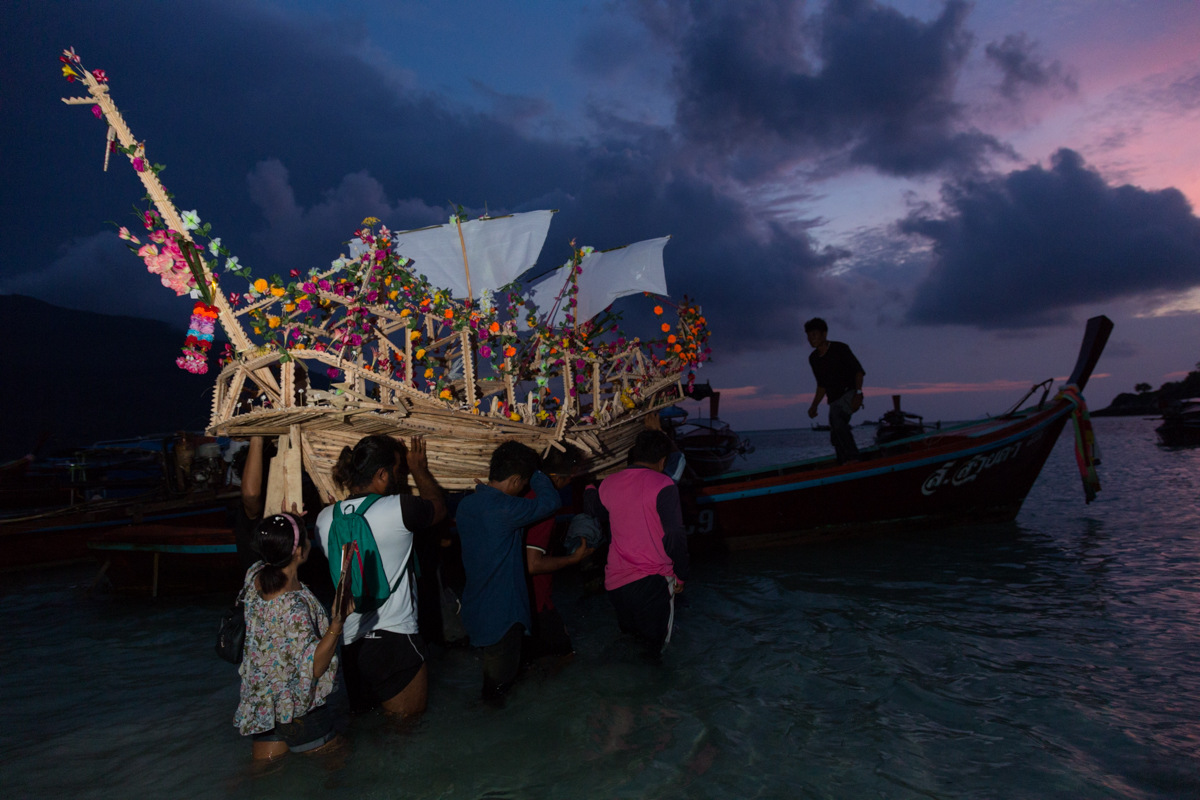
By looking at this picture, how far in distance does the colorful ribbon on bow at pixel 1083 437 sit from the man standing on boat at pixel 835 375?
460 centimetres

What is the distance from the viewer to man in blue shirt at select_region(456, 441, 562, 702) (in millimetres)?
3482

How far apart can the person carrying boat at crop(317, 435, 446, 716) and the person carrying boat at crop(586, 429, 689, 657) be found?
130cm

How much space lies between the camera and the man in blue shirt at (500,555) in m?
3.48

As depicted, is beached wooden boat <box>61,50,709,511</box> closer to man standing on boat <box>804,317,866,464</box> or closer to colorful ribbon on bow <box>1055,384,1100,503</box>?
man standing on boat <box>804,317,866,464</box>

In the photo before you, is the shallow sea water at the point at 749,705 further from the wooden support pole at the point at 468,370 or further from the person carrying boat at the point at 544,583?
the wooden support pole at the point at 468,370

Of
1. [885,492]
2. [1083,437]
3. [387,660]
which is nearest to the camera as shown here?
[387,660]

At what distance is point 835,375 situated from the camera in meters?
8.48

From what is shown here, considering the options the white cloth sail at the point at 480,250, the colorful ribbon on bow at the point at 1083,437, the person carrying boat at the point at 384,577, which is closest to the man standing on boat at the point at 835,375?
the colorful ribbon on bow at the point at 1083,437

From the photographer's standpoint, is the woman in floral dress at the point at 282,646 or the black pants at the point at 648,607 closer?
the woman in floral dress at the point at 282,646

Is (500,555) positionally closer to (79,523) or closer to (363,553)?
(363,553)

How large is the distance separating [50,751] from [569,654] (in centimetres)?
370

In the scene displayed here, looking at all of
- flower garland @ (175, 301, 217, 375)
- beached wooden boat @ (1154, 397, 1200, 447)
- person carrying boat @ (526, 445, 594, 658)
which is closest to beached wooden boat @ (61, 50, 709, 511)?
flower garland @ (175, 301, 217, 375)

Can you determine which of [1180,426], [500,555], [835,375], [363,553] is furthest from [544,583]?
[1180,426]

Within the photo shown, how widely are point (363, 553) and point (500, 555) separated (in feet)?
2.60
